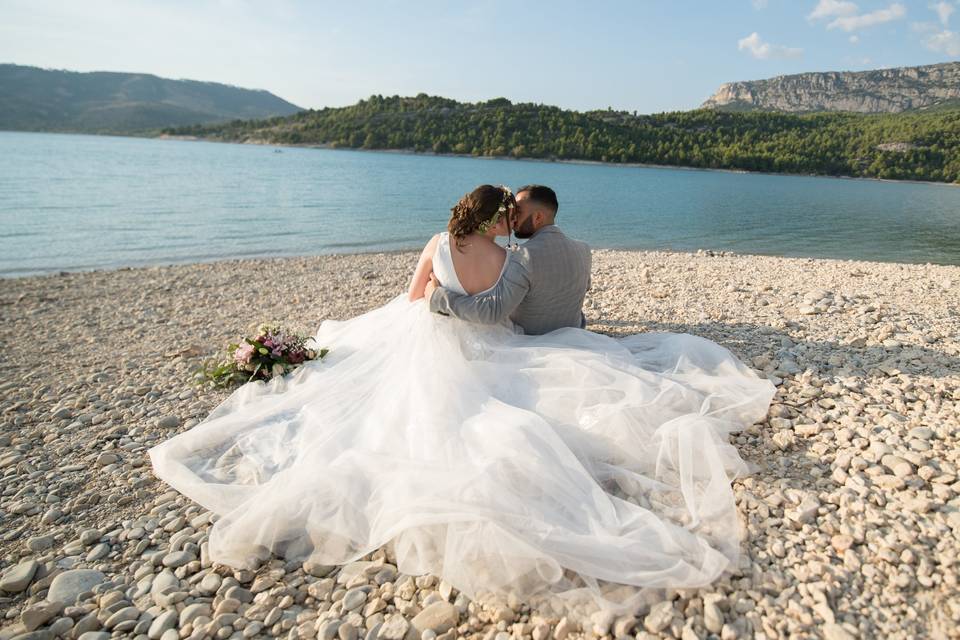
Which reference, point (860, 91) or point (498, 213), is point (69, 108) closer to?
point (498, 213)

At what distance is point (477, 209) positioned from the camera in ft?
15.2

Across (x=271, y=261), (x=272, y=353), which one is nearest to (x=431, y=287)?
(x=272, y=353)

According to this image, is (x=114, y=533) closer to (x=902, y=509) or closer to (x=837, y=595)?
(x=837, y=595)

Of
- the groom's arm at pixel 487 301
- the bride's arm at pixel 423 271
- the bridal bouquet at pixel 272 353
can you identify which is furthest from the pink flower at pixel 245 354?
the groom's arm at pixel 487 301

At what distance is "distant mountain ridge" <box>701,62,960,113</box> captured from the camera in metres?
141

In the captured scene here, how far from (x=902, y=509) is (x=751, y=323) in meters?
4.12

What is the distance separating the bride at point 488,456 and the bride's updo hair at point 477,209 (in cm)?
2

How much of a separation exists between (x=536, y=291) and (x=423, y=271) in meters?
1.11

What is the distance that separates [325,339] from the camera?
6301 mm

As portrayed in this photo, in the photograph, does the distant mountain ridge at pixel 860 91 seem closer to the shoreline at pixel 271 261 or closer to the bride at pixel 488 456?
the shoreline at pixel 271 261

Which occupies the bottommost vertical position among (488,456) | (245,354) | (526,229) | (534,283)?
(245,354)

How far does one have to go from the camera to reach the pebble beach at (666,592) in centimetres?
277

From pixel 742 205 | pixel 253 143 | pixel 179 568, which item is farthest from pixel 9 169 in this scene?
pixel 253 143

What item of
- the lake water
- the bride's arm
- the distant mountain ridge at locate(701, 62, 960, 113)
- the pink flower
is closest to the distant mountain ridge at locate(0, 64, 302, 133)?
the lake water
